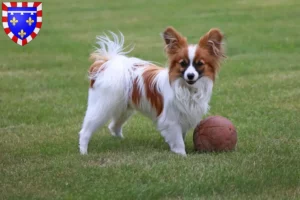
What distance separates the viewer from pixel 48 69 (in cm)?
1585

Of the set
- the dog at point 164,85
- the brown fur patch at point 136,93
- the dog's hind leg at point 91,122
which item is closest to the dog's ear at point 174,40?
the dog at point 164,85

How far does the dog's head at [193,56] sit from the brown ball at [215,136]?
0.55 m

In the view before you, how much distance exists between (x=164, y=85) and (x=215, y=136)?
844 millimetres

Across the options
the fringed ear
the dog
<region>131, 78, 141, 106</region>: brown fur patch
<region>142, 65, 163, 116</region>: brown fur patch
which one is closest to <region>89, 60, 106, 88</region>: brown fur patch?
the dog

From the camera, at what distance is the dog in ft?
25.3

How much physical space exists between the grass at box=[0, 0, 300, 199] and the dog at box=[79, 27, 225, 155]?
38cm

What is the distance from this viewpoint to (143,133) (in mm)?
9328

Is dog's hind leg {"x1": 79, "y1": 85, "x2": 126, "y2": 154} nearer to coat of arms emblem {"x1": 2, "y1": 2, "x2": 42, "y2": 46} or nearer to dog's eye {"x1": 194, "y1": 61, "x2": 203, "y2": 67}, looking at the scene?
dog's eye {"x1": 194, "y1": 61, "x2": 203, "y2": 67}

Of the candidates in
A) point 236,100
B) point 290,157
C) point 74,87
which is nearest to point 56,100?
point 74,87

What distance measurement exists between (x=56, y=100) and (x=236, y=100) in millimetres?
3116

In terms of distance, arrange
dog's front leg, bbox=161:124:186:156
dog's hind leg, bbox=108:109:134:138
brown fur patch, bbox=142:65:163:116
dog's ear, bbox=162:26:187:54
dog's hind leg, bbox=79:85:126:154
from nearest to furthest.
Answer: dog's ear, bbox=162:26:187:54
dog's front leg, bbox=161:124:186:156
brown fur patch, bbox=142:65:163:116
dog's hind leg, bbox=79:85:126:154
dog's hind leg, bbox=108:109:134:138

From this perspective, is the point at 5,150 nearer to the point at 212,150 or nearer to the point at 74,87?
the point at 212,150

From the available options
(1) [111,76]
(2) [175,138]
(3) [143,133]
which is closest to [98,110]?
(1) [111,76]

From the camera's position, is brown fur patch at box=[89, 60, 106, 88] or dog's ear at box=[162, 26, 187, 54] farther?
brown fur patch at box=[89, 60, 106, 88]
